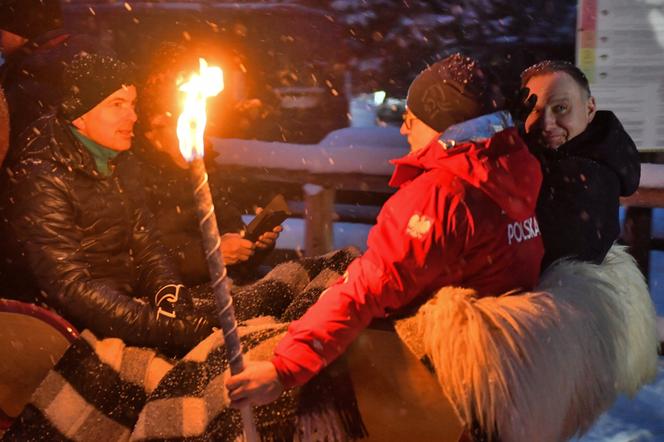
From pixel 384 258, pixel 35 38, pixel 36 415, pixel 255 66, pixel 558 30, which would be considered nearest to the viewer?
pixel 384 258

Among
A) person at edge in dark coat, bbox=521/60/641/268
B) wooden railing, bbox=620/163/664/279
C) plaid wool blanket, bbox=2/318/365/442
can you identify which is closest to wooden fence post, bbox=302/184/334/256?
wooden railing, bbox=620/163/664/279

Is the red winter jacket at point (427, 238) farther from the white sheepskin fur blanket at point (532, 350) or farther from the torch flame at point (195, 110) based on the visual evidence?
the torch flame at point (195, 110)

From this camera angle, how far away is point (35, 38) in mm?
3889

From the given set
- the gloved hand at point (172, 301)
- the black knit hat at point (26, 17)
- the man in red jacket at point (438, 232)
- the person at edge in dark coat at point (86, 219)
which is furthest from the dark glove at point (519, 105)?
the black knit hat at point (26, 17)

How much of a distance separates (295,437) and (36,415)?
3.05ft

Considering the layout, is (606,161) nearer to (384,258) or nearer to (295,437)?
(384,258)

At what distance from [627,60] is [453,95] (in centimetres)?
221

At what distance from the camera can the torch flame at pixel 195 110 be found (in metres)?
1.80

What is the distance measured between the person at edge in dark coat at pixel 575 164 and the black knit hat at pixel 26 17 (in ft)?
8.21

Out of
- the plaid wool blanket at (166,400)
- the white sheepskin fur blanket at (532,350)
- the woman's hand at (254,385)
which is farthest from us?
the plaid wool blanket at (166,400)

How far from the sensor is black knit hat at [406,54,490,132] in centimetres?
230

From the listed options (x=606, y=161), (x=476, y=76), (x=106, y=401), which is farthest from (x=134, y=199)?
(x=606, y=161)

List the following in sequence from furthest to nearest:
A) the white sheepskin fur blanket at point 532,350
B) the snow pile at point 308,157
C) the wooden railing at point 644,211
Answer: the snow pile at point 308,157 < the wooden railing at point 644,211 < the white sheepskin fur blanket at point 532,350

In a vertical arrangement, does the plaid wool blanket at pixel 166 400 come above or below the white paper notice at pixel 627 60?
below
